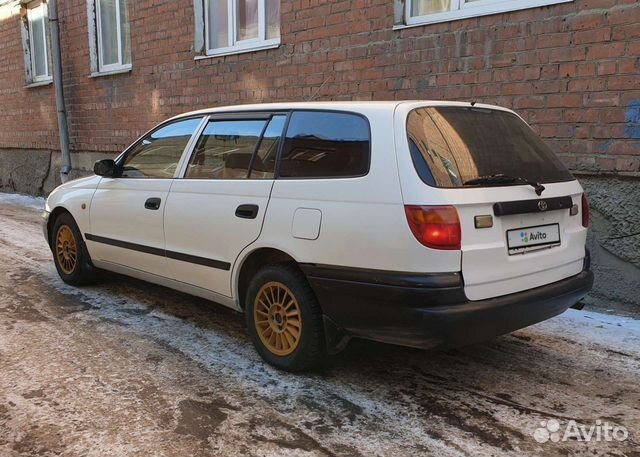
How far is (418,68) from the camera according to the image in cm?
568

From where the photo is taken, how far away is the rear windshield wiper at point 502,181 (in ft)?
Result: 9.31

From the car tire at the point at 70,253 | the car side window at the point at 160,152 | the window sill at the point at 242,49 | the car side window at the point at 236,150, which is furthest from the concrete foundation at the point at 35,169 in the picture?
the car side window at the point at 236,150

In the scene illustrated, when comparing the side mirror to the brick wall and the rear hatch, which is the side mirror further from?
the brick wall

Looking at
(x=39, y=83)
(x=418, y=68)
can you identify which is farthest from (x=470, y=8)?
Answer: (x=39, y=83)

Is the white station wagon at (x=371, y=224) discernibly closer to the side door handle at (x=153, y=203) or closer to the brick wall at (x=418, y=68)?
the side door handle at (x=153, y=203)

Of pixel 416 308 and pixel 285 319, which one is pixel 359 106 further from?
pixel 285 319

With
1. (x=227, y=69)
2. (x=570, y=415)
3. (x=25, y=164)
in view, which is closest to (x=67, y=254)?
(x=227, y=69)

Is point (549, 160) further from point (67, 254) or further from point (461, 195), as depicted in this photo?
point (67, 254)

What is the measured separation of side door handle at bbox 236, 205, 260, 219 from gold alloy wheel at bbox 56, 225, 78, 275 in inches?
90.5

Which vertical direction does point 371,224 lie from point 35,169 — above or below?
above

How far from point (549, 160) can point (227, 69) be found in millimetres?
5582

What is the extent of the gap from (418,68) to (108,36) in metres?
6.97

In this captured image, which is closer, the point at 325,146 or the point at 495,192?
the point at 495,192

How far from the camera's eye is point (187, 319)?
4.32 metres
